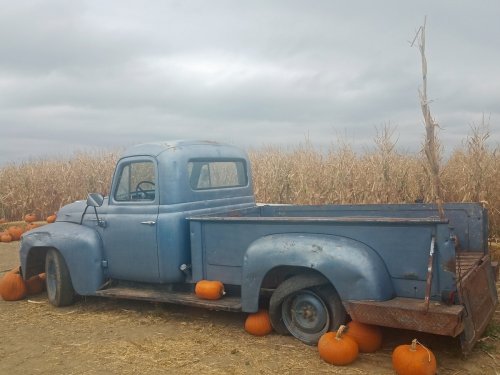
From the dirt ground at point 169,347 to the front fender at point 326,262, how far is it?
565 mm

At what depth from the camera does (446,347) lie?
15.2ft

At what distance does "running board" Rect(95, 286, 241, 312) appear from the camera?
525 centimetres

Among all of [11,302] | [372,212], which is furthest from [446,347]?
[11,302]

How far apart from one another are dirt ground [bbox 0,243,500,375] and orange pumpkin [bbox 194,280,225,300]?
40 cm

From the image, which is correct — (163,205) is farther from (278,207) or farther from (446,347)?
(446,347)

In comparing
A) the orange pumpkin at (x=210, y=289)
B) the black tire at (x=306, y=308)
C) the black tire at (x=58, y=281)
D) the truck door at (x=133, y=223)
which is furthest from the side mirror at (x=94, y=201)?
the black tire at (x=306, y=308)

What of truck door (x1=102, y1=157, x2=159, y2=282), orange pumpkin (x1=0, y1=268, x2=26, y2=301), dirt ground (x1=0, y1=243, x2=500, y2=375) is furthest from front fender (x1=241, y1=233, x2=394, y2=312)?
orange pumpkin (x1=0, y1=268, x2=26, y2=301)

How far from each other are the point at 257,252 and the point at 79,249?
100 inches

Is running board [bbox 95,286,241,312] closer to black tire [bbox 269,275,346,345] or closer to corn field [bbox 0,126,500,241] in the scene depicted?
black tire [bbox 269,275,346,345]

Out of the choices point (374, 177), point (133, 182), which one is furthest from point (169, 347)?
point (374, 177)

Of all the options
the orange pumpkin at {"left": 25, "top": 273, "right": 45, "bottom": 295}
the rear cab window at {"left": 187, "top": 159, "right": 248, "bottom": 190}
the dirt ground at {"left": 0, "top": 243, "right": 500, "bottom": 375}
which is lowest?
the dirt ground at {"left": 0, "top": 243, "right": 500, "bottom": 375}

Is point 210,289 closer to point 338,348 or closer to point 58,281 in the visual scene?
point 338,348

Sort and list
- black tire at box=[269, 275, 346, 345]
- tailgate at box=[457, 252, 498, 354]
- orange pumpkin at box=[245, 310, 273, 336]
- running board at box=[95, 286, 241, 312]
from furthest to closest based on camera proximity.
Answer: running board at box=[95, 286, 241, 312]
orange pumpkin at box=[245, 310, 273, 336]
black tire at box=[269, 275, 346, 345]
tailgate at box=[457, 252, 498, 354]

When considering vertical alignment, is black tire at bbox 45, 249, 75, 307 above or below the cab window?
below
